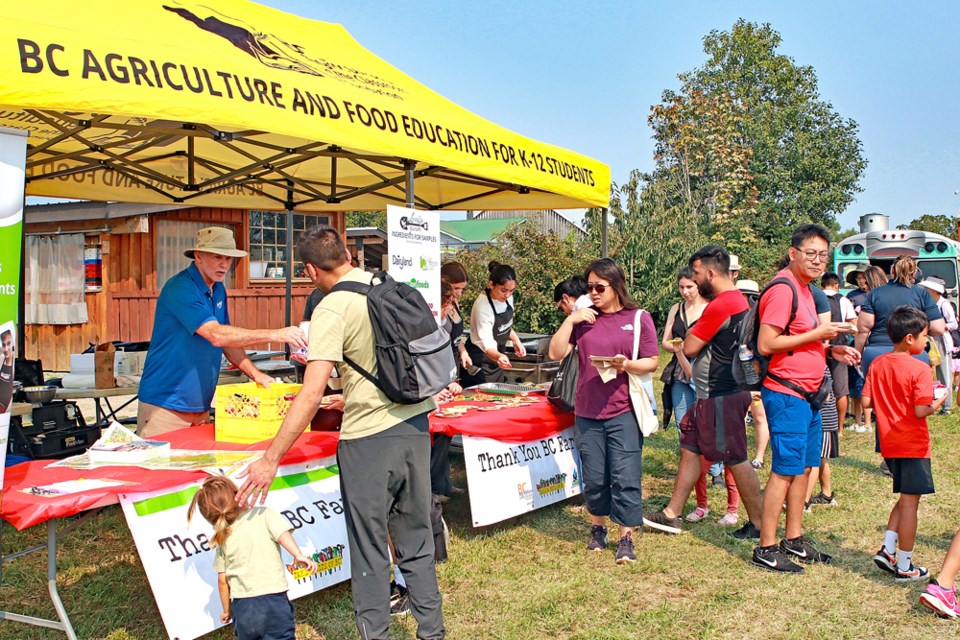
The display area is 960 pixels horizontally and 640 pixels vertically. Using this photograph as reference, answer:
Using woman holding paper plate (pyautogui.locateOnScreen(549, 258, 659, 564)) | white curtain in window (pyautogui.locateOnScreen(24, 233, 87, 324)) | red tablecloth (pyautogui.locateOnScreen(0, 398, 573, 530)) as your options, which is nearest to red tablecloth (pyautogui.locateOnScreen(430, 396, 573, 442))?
red tablecloth (pyautogui.locateOnScreen(0, 398, 573, 530))

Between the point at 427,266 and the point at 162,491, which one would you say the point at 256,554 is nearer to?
the point at 162,491

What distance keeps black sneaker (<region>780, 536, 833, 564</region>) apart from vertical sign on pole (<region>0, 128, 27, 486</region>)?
13.3ft

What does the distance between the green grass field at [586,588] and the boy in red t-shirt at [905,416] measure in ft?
1.38

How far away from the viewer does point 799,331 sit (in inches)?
173

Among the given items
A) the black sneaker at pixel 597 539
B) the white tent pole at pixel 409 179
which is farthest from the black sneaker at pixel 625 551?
the white tent pole at pixel 409 179

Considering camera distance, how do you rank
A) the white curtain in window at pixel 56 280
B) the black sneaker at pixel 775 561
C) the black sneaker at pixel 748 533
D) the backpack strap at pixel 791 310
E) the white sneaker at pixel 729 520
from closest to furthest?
the backpack strap at pixel 791 310 → the black sneaker at pixel 775 561 → the black sneaker at pixel 748 533 → the white sneaker at pixel 729 520 → the white curtain in window at pixel 56 280

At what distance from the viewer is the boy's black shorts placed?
4.24 metres

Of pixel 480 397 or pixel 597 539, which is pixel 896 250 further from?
pixel 597 539

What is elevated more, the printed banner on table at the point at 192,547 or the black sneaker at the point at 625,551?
the printed banner on table at the point at 192,547

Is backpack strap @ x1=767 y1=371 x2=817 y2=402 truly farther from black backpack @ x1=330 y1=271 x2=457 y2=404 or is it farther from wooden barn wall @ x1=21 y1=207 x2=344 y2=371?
wooden barn wall @ x1=21 y1=207 x2=344 y2=371

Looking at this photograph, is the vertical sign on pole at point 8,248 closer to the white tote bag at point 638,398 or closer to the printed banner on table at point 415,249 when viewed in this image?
the printed banner on table at point 415,249

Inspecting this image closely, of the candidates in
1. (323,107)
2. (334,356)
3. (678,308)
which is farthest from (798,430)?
(323,107)

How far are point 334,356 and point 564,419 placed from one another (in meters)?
2.94

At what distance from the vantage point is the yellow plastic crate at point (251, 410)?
13.7 ft
